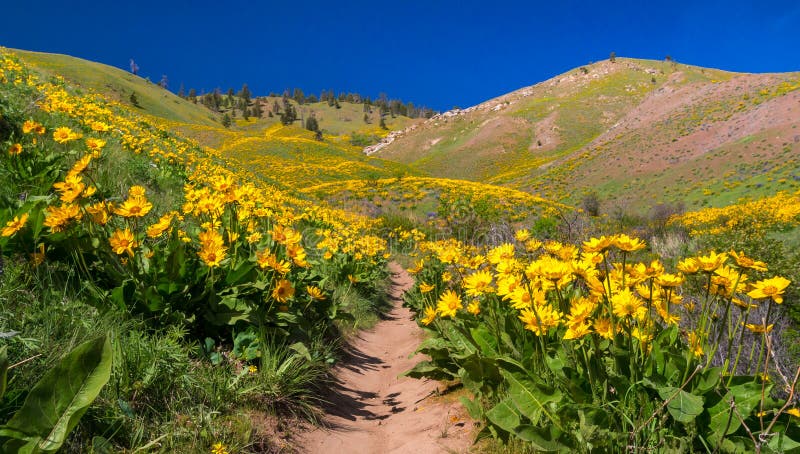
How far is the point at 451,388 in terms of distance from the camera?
309 cm

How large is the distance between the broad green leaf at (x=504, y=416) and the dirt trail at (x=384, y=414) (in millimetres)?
396

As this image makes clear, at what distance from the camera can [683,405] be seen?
62.4 inches

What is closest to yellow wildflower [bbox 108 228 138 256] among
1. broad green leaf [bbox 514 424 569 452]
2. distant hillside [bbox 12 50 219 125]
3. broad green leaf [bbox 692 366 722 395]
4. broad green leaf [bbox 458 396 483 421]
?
broad green leaf [bbox 458 396 483 421]

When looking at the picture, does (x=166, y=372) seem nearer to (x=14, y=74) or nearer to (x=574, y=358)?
(x=574, y=358)

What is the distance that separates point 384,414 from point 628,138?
147ft

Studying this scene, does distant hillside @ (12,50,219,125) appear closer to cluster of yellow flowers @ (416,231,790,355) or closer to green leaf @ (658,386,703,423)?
cluster of yellow flowers @ (416,231,790,355)

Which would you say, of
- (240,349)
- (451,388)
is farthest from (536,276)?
(240,349)

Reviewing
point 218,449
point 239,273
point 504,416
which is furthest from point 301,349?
point 504,416

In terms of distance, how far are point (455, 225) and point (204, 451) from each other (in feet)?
35.9

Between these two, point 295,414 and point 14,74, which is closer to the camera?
point 295,414

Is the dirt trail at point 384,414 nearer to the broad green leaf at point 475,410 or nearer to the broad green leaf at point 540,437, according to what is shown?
the broad green leaf at point 475,410

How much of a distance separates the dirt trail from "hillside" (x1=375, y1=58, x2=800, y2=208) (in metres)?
22.7

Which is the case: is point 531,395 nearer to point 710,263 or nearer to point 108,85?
point 710,263

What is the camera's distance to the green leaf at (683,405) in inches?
60.0
